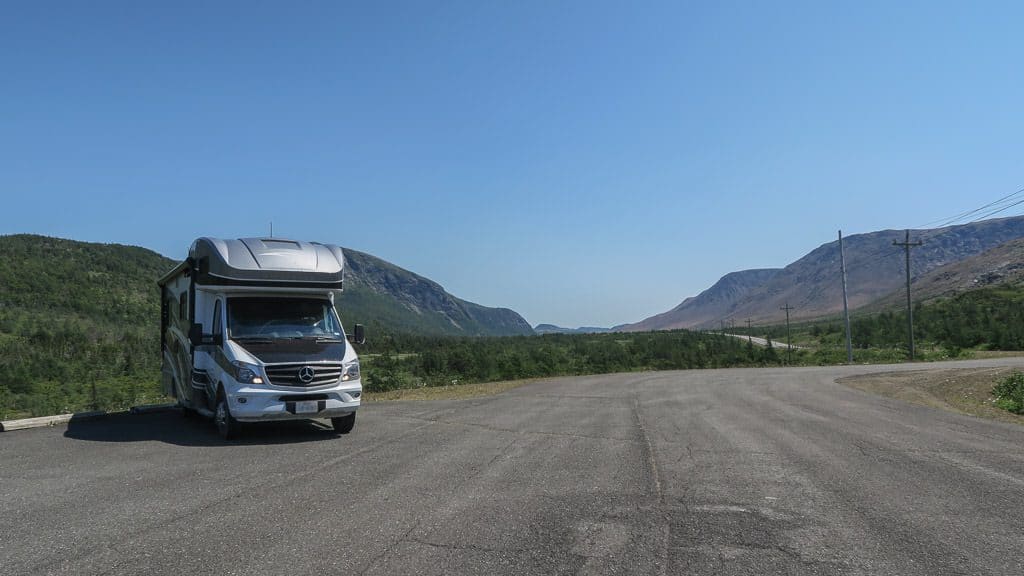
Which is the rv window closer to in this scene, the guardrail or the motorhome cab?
the motorhome cab

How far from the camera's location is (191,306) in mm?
13281

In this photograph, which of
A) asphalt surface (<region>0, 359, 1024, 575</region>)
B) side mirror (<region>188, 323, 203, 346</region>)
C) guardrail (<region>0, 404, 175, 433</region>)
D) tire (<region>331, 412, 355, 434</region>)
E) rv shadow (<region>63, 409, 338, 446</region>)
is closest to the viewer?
asphalt surface (<region>0, 359, 1024, 575</region>)

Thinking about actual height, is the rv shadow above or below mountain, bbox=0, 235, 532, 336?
below

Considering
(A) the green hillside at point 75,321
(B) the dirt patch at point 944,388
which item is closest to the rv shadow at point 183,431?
(A) the green hillside at point 75,321

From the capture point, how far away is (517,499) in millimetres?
7242

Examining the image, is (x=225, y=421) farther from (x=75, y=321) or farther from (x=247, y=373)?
(x=75, y=321)

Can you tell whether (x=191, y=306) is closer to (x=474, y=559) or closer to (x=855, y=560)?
(x=474, y=559)

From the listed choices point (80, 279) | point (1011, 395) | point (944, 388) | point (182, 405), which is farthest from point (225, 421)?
point (80, 279)

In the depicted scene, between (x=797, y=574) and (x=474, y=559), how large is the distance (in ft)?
7.51

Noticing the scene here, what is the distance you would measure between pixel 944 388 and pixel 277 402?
21.4 meters

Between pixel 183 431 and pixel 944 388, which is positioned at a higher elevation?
pixel 183 431

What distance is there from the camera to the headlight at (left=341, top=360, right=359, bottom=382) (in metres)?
11.9

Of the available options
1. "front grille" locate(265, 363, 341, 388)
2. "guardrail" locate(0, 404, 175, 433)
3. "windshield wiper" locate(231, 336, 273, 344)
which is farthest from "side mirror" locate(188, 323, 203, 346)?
"guardrail" locate(0, 404, 175, 433)

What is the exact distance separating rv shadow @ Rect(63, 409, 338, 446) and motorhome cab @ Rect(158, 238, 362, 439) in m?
0.42
